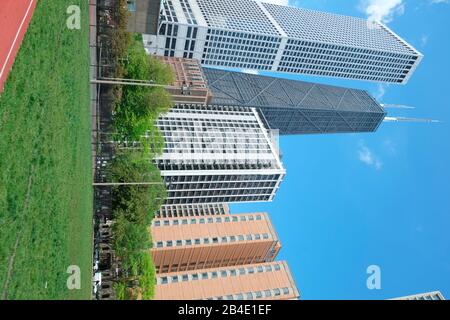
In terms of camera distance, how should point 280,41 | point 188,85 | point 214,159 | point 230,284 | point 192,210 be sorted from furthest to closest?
1. point 280,41
2. point 192,210
3. point 188,85
4. point 214,159
5. point 230,284

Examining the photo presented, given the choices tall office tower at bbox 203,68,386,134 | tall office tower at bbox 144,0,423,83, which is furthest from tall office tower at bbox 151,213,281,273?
tall office tower at bbox 144,0,423,83

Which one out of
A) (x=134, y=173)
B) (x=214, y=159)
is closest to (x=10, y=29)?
(x=134, y=173)

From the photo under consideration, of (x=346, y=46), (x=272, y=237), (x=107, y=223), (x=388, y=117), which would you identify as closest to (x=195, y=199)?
(x=272, y=237)

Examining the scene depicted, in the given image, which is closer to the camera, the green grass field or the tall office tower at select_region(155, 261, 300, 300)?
the green grass field

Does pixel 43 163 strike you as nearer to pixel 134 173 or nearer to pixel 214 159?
pixel 134 173

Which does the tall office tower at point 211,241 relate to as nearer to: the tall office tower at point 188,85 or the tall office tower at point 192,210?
the tall office tower at point 192,210

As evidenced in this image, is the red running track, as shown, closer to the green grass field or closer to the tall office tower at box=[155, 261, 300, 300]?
the green grass field

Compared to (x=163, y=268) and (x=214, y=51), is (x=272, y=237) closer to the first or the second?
(x=163, y=268)
